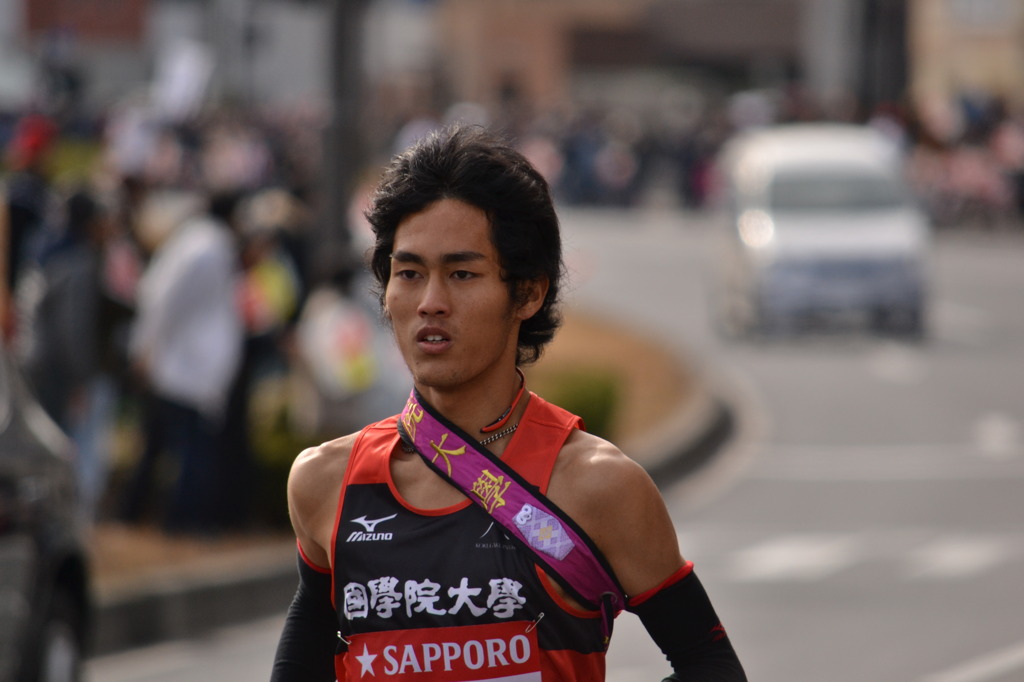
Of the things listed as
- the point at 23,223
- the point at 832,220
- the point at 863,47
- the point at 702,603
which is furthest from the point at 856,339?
the point at 863,47

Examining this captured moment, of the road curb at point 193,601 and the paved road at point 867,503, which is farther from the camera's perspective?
the road curb at point 193,601

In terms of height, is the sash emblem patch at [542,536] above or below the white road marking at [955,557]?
above

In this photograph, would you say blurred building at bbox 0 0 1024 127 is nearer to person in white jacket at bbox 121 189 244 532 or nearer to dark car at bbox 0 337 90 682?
person in white jacket at bbox 121 189 244 532

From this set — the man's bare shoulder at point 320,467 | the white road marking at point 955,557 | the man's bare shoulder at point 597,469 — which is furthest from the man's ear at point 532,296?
the white road marking at point 955,557

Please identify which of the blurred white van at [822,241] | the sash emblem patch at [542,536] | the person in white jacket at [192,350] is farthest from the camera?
the blurred white van at [822,241]

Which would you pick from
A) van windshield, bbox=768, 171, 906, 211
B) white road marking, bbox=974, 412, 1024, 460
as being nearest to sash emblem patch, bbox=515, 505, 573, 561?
white road marking, bbox=974, 412, 1024, 460

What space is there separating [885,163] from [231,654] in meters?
14.5

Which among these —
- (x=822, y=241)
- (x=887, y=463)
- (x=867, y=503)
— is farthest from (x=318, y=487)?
(x=822, y=241)

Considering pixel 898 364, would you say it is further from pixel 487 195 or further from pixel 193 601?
pixel 487 195

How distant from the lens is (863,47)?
47.1m

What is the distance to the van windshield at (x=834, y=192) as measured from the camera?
21.2 meters

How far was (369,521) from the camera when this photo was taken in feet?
9.27

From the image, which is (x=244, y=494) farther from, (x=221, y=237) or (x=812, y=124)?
(x=812, y=124)

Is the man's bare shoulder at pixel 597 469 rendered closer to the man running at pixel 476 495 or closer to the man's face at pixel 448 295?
the man running at pixel 476 495
